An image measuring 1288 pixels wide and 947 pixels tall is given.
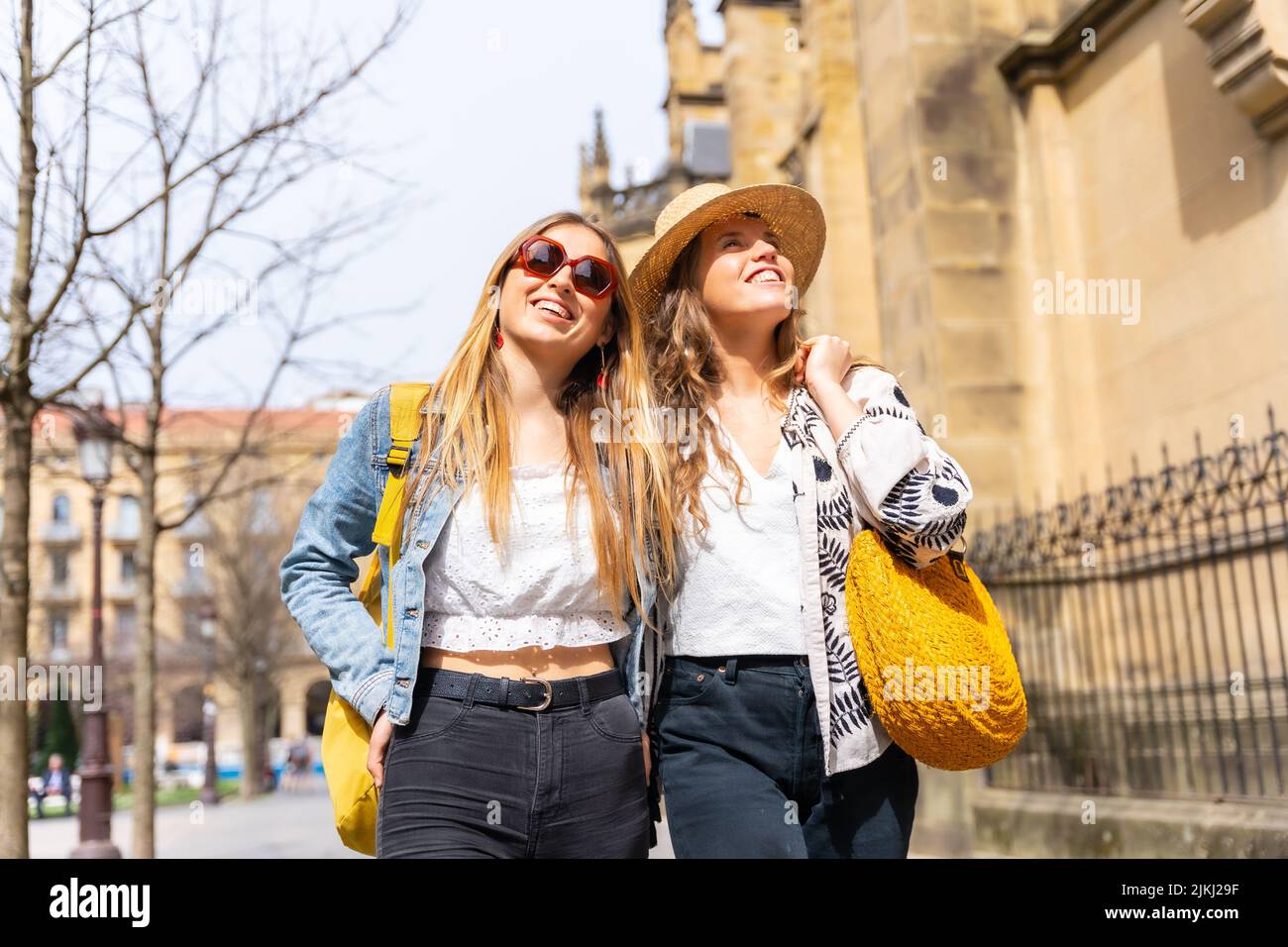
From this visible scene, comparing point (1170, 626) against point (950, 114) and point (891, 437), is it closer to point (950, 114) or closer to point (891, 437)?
point (950, 114)

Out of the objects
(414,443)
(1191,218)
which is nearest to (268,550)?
(1191,218)

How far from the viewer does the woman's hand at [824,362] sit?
292 centimetres

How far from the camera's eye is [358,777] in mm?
2527

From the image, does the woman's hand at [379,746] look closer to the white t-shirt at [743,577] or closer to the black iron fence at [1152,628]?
the white t-shirt at [743,577]

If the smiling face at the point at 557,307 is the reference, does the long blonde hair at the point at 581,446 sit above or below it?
below

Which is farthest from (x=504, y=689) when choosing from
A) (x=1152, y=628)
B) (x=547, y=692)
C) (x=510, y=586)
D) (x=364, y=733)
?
(x=1152, y=628)

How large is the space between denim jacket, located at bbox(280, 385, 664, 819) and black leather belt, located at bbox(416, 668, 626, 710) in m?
0.06

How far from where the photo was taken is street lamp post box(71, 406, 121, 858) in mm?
10414

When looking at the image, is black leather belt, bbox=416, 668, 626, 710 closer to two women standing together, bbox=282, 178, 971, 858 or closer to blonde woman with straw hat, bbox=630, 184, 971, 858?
two women standing together, bbox=282, 178, 971, 858

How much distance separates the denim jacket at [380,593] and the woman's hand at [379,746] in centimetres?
2

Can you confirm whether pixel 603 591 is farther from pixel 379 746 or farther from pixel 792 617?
pixel 379 746

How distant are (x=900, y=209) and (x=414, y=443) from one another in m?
8.04

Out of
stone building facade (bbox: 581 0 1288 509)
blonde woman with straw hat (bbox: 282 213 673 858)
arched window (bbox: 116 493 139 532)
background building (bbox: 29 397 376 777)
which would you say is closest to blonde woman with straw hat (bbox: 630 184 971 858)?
blonde woman with straw hat (bbox: 282 213 673 858)

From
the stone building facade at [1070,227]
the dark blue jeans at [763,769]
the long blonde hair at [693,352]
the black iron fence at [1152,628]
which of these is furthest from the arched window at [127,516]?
the dark blue jeans at [763,769]
